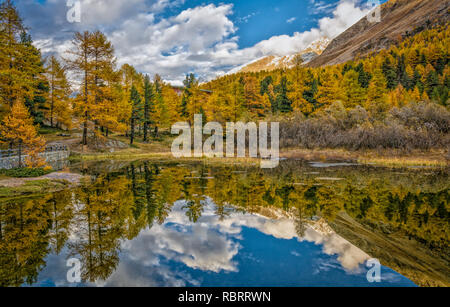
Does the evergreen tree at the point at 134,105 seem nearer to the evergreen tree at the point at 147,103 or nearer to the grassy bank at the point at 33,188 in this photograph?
the evergreen tree at the point at 147,103

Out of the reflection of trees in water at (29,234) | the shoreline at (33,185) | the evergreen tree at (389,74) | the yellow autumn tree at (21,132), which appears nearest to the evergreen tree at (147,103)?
the yellow autumn tree at (21,132)

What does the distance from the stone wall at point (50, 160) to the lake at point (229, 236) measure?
6959 millimetres

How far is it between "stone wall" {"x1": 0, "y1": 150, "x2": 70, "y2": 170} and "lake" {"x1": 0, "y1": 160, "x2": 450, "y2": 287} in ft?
22.8

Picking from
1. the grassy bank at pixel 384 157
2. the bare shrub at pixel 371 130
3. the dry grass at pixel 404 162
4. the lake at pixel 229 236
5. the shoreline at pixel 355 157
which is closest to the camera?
the lake at pixel 229 236

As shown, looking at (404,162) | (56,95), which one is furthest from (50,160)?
(404,162)

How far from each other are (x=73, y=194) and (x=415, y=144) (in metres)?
29.7

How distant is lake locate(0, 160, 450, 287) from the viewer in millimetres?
5551

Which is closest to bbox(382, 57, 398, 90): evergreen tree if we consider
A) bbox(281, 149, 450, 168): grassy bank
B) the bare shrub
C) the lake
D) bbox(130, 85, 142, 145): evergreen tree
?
the bare shrub

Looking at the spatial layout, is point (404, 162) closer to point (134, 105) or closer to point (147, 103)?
point (134, 105)

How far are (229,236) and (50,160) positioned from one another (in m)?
20.8

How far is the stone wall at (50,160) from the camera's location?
1675 centimetres

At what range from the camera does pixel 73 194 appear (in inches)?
505
